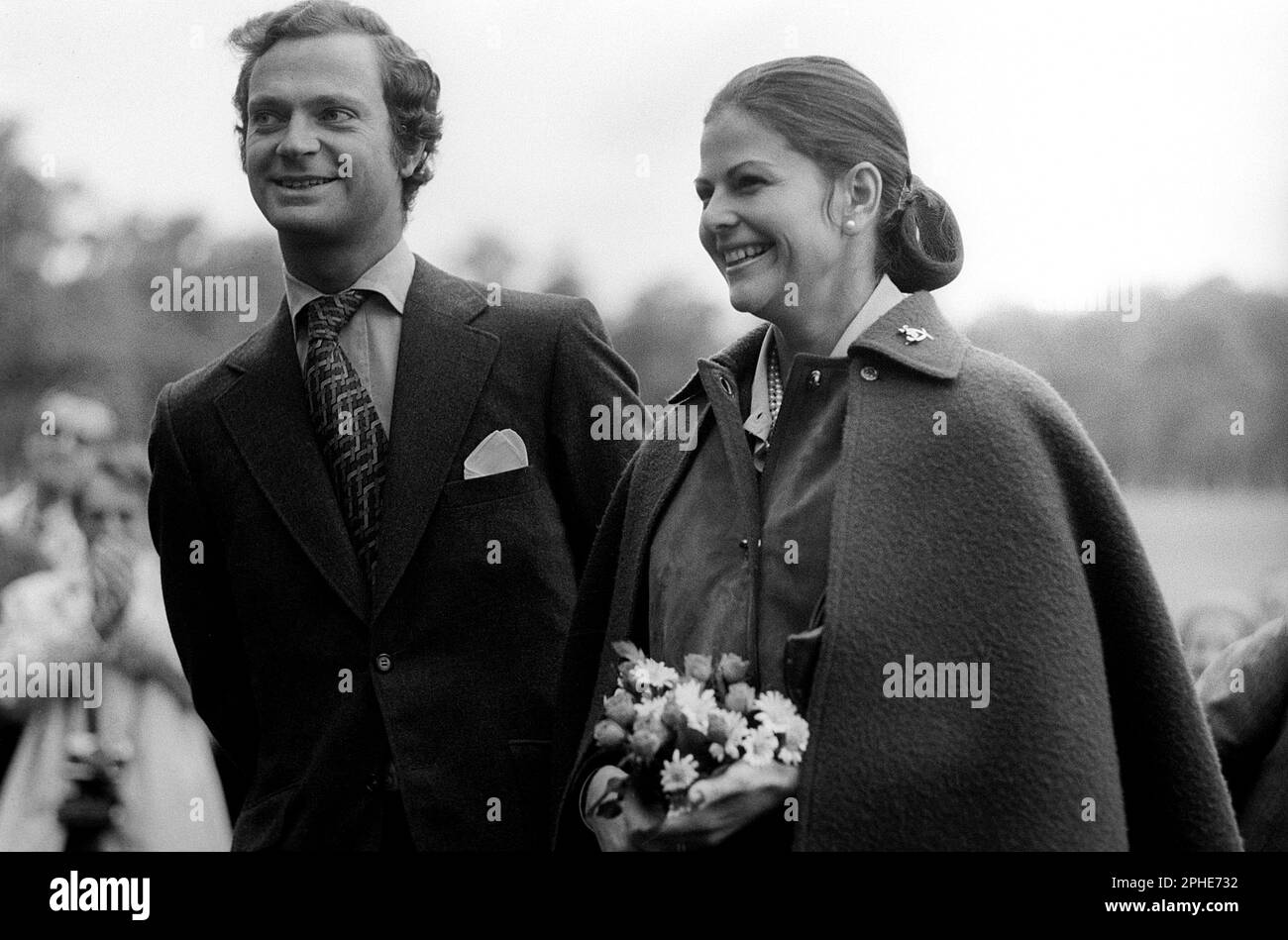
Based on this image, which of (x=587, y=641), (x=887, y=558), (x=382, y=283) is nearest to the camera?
(x=887, y=558)

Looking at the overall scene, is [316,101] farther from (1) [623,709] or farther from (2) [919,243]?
(1) [623,709]

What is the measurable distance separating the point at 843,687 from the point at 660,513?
508 mm

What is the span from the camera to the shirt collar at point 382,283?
3.31 meters

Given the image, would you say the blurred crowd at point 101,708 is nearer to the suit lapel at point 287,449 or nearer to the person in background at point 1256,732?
the suit lapel at point 287,449

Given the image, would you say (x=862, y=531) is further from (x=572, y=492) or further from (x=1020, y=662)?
(x=572, y=492)

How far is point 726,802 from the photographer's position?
2.54 m

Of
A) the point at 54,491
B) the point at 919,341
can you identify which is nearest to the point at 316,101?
the point at 919,341

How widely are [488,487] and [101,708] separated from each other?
1.45 meters

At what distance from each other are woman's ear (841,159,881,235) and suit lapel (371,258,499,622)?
84cm

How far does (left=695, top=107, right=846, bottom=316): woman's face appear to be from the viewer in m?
2.72

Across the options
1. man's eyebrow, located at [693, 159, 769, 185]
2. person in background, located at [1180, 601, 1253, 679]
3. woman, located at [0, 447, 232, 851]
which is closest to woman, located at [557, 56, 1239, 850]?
man's eyebrow, located at [693, 159, 769, 185]

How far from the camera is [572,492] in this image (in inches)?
129

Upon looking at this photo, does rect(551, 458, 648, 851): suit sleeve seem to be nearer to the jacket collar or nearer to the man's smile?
the jacket collar

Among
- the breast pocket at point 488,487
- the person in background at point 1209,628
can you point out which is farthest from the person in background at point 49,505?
the person in background at point 1209,628
